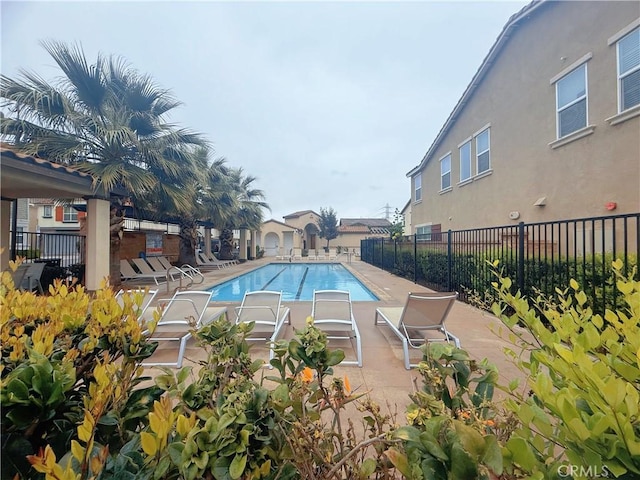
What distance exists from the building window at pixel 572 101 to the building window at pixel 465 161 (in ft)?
16.2

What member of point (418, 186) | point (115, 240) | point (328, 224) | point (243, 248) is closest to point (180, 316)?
point (115, 240)

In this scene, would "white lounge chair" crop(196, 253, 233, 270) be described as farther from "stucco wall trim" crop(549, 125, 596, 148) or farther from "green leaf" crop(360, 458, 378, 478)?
"green leaf" crop(360, 458, 378, 478)

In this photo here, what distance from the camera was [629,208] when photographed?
704cm

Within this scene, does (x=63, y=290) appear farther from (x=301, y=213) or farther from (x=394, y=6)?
(x=301, y=213)

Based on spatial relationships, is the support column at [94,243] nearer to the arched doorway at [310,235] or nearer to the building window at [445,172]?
the building window at [445,172]

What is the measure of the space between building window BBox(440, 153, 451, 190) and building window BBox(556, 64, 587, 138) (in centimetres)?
695

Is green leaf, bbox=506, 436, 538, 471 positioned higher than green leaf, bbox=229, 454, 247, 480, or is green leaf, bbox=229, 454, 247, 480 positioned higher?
green leaf, bbox=506, 436, 538, 471

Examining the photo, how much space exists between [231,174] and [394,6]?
18.7 m

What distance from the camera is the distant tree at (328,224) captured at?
45.3 meters

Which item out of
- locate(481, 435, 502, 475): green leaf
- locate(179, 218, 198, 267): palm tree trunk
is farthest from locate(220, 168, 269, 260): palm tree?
locate(481, 435, 502, 475): green leaf

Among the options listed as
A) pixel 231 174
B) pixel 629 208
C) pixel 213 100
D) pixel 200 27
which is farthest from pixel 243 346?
pixel 231 174

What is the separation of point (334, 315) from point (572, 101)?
955 cm

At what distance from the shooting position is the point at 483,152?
1305 centimetres

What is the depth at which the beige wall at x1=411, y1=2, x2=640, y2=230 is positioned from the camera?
292 inches
